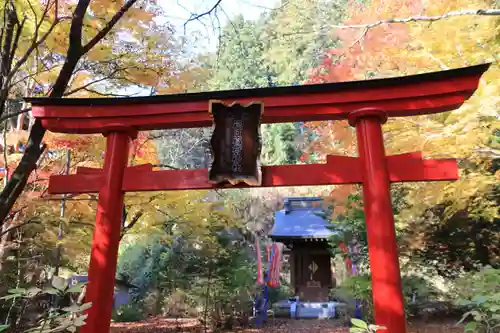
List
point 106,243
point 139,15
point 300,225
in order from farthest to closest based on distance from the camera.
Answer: point 300,225, point 139,15, point 106,243

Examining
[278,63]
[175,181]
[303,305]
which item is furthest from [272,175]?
[278,63]

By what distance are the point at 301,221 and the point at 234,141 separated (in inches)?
459

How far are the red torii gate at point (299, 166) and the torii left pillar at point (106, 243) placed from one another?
0.01 meters

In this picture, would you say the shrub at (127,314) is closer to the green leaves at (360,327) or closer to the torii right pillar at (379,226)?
the torii right pillar at (379,226)

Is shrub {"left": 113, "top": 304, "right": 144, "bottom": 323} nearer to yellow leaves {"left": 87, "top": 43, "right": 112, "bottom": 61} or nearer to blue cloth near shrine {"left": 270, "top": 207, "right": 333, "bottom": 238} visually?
blue cloth near shrine {"left": 270, "top": 207, "right": 333, "bottom": 238}

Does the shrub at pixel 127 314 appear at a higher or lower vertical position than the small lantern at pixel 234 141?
lower

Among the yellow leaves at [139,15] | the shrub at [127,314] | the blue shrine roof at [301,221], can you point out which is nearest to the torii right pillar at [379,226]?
the yellow leaves at [139,15]

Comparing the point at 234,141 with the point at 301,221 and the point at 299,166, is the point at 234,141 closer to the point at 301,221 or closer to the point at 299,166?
the point at 299,166

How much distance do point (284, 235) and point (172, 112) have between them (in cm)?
1022

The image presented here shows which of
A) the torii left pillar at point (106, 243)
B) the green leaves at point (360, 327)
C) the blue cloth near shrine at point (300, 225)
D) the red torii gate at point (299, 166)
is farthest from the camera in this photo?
the blue cloth near shrine at point (300, 225)

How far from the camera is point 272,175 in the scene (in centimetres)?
381

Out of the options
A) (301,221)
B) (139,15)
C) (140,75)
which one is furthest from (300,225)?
(139,15)

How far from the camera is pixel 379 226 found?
11.2 ft

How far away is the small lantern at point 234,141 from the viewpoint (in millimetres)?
3814
